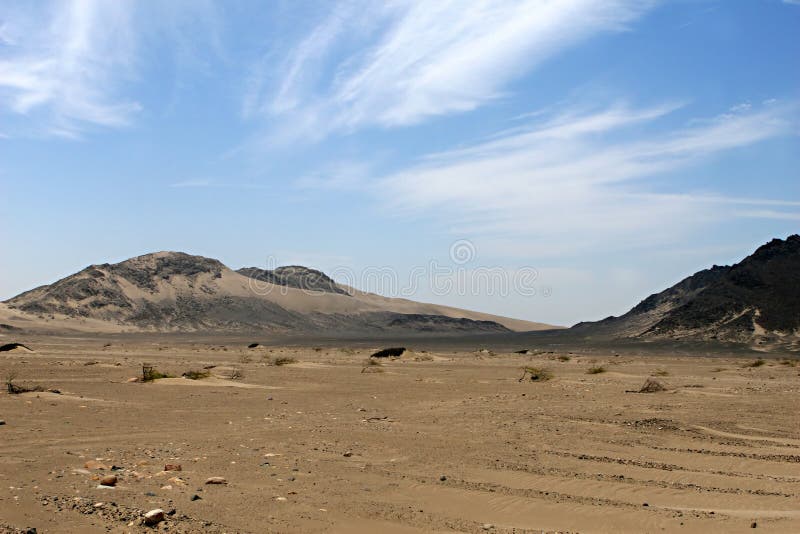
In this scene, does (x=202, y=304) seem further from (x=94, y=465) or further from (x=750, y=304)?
(x=94, y=465)

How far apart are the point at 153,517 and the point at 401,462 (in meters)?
4.12

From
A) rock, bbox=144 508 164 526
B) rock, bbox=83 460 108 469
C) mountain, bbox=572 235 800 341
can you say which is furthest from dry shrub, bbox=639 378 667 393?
mountain, bbox=572 235 800 341

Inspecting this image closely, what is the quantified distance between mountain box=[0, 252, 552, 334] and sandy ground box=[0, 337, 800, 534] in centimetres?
10167

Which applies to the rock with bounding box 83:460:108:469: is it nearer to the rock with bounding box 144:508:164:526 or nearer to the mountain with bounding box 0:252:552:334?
the rock with bounding box 144:508:164:526

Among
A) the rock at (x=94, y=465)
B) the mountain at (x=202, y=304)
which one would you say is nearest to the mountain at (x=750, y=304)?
the rock at (x=94, y=465)

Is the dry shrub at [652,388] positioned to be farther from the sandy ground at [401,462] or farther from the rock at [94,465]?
the rock at [94,465]

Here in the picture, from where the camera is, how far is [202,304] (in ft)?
430

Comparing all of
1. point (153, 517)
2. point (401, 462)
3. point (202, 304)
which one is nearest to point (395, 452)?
point (401, 462)

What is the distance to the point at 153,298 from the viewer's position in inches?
5089

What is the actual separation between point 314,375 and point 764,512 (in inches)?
815

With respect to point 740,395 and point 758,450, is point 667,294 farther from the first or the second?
point 758,450

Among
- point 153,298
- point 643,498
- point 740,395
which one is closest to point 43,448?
point 643,498

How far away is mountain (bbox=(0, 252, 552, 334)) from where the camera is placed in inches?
4656

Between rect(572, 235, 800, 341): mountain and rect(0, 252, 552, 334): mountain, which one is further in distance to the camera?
rect(0, 252, 552, 334): mountain
